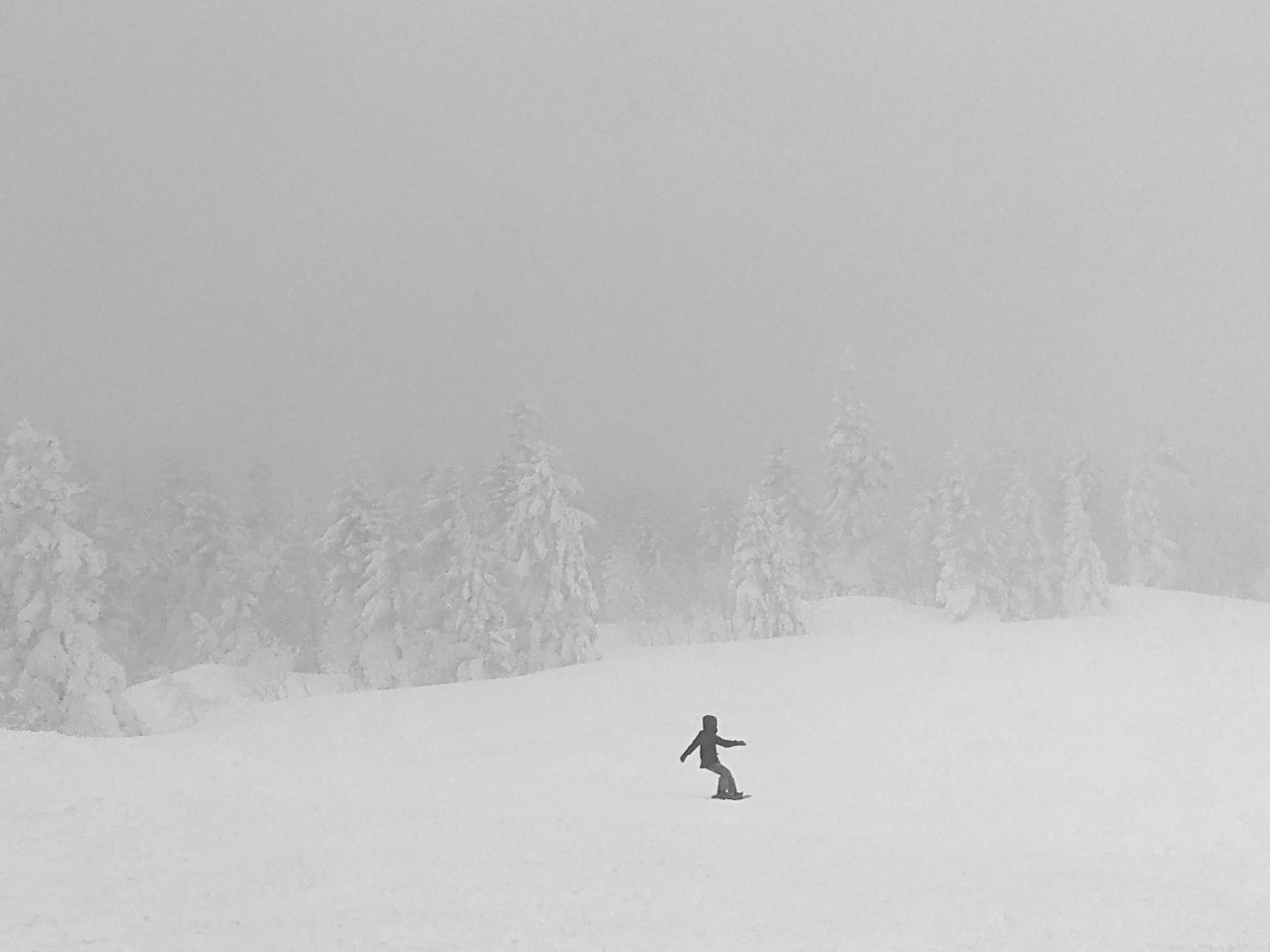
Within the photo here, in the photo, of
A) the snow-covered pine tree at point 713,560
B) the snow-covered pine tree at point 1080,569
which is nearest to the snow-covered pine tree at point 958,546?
the snow-covered pine tree at point 1080,569

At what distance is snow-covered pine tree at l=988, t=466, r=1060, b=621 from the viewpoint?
47.9 metres

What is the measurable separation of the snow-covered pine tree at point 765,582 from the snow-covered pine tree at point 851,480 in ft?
37.2

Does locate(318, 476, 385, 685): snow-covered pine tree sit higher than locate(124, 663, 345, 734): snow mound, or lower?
higher

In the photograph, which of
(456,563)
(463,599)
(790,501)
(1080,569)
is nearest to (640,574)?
(790,501)

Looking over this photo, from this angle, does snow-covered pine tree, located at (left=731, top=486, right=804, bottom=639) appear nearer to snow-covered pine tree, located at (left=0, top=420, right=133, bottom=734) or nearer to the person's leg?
snow-covered pine tree, located at (left=0, top=420, right=133, bottom=734)

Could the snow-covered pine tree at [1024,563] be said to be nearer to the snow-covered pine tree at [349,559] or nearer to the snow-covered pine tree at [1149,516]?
the snow-covered pine tree at [1149,516]

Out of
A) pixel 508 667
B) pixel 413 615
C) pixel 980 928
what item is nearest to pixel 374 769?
pixel 980 928

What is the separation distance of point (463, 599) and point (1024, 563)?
2977 centimetres

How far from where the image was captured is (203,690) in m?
39.7

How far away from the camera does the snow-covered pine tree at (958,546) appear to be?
45.7 m

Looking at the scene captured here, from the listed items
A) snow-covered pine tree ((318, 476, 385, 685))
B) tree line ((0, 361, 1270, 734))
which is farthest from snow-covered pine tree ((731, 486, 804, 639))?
snow-covered pine tree ((318, 476, 385, 685))

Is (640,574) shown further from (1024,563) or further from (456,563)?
(456,563)

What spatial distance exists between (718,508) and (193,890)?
199 feet

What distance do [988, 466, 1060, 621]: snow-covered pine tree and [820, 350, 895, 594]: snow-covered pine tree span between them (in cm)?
812
